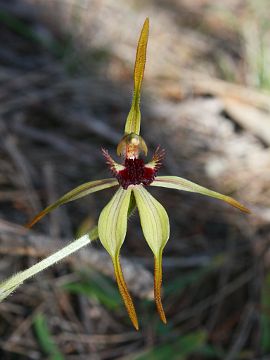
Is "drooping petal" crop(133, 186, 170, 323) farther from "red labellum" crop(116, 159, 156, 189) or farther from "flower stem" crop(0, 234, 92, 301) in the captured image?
"flower stem" crop(0, 234, 92, 301)

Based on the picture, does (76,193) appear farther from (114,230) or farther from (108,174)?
(108,174)

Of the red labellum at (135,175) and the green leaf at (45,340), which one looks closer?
the red labellum at (135,175)

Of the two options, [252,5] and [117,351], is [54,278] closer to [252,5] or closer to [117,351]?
[117,351]

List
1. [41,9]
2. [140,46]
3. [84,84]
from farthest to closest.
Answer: [41,9], [84,84], [140,46]

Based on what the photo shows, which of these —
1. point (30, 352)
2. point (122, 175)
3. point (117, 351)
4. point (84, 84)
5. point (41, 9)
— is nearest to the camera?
point (122, 175)

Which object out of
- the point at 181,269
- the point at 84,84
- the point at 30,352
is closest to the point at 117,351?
the point at 30,352

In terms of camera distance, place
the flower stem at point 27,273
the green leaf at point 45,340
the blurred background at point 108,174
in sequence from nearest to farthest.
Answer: the flower stem at point 27,273, the green leaf at point 45,340, the blurred background at point 108,174

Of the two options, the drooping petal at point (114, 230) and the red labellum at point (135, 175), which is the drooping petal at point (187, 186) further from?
the drooping petal at point (114, 230)

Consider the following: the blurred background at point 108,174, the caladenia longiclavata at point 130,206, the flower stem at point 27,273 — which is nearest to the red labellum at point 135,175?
the caladenia longiclavata at point 130,206
